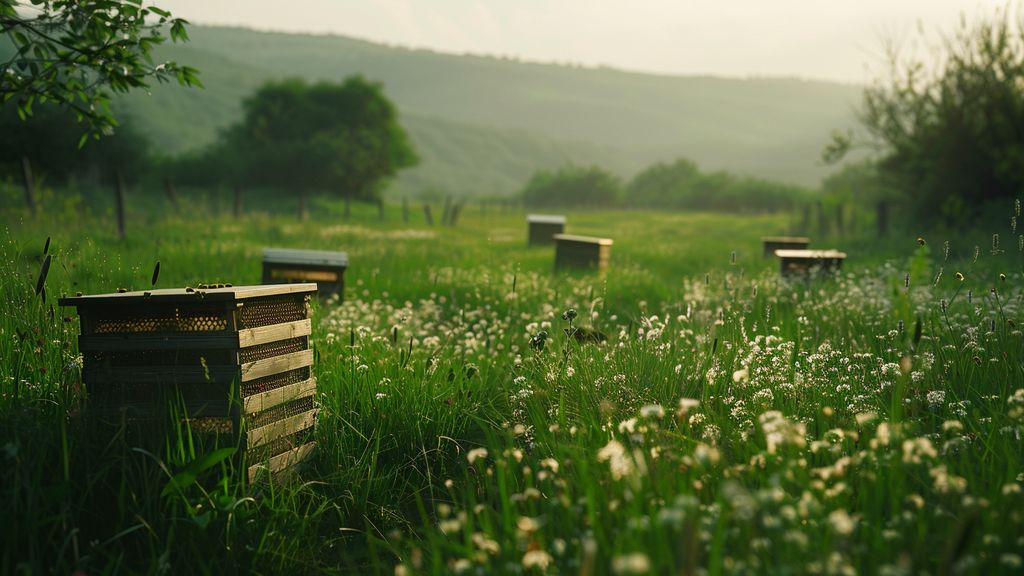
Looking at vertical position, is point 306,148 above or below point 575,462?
above

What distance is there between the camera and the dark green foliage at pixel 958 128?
20.7 metres

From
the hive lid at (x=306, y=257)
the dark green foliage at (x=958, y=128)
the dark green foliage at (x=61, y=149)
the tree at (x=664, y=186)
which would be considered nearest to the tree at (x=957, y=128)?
the dark green foliage at (x=958, y=128)

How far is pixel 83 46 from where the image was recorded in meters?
7.07

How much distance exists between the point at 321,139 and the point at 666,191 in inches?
1828

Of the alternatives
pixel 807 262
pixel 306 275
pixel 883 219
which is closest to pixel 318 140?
pixel 883 219

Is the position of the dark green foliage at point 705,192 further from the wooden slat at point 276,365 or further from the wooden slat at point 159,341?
the wooden slat at point 159,341

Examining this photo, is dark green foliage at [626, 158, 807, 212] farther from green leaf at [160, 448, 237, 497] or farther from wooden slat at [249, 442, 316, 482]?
green leaf at [160, 448, 237, 497]

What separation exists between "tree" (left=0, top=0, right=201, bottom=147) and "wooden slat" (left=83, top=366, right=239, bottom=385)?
294 centimetres

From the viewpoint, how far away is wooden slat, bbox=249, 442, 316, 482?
4.74 meters

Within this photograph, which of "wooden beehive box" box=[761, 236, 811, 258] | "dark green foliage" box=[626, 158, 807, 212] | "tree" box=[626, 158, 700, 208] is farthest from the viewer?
"tree" box=[626, 158, 700, 208]

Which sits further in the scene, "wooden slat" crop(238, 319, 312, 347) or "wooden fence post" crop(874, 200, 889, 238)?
"wooden fence post" crop(874, 200, 889, 238)

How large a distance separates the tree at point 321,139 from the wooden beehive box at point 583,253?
43477 mm

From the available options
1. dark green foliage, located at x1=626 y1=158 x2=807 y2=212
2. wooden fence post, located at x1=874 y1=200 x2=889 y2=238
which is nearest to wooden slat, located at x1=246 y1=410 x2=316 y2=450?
wooden fence post, located at x1=874 y1=200 x2=889 y2=238

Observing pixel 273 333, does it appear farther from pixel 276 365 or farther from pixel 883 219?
pixel 883 219
